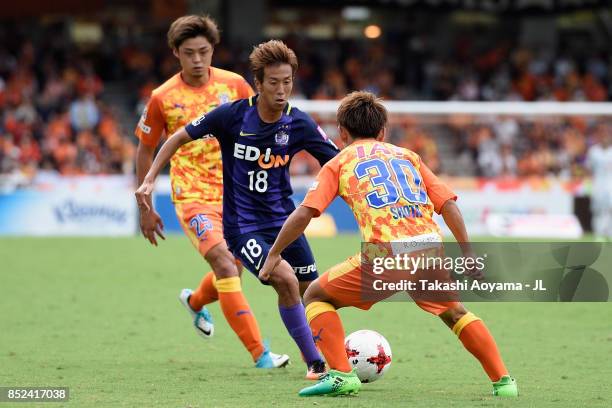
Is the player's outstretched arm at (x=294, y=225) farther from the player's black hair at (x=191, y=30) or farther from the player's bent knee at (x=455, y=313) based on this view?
the player's black hair at (x=191, y=30)

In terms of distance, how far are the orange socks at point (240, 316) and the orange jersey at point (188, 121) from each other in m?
0.76

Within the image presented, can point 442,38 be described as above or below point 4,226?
above

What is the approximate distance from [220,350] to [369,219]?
293cm

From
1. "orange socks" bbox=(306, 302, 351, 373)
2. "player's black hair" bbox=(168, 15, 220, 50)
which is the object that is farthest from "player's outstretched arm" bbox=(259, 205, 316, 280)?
"player's black hair" bbox=(168, 15, 220, 50)

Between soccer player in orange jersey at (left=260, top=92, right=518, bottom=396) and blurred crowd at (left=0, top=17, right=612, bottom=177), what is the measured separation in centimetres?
1622

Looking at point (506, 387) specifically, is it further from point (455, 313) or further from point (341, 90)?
point (341, 90)

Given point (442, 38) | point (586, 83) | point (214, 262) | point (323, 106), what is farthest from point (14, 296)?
point (442, 38)

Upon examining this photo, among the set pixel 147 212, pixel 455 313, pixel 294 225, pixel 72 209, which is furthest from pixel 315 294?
pixel 72 209

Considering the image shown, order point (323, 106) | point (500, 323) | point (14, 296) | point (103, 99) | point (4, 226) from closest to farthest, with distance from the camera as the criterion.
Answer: point (500, 323), point (14, 296), point (4, 226), point (323, 106), point (103, 99)

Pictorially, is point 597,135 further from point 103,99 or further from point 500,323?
point 500,323

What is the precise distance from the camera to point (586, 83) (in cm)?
3070

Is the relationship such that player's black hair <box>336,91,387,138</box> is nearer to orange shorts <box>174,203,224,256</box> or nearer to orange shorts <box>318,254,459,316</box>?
orange shorts <box>318,254,459,316</box>

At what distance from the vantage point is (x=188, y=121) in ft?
27.2

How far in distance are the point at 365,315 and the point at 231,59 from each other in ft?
62.1
